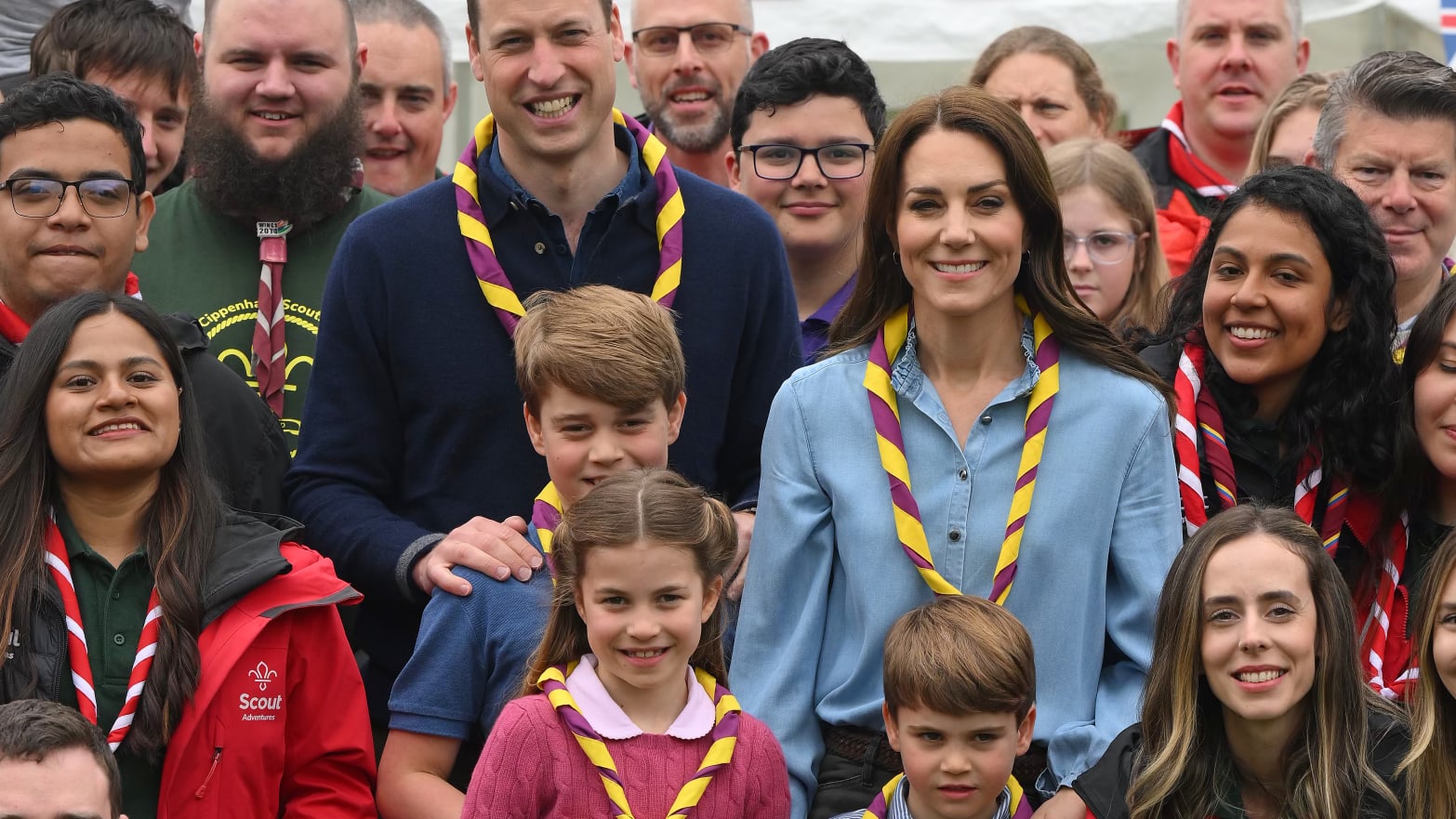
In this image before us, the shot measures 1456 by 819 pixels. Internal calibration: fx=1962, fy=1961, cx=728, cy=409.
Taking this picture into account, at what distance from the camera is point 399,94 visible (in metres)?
6.95

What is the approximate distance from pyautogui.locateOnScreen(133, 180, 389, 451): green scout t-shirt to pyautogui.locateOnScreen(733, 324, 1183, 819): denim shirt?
6.02 feet

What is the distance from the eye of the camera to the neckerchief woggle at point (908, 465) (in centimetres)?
420

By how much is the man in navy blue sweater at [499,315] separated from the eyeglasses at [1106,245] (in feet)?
4.72

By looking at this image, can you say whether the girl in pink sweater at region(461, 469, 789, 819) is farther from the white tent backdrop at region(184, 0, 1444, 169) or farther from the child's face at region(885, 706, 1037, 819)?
the white tent backdrop at region(184, 0, 1444, 169)

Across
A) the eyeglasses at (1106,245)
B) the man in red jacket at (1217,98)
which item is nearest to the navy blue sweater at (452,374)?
the eyeglasses at (1106,245)

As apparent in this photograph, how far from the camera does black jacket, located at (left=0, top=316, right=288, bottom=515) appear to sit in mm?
4930

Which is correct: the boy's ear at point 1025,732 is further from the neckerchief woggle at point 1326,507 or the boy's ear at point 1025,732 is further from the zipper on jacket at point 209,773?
the zipper on jacket at point 209,773

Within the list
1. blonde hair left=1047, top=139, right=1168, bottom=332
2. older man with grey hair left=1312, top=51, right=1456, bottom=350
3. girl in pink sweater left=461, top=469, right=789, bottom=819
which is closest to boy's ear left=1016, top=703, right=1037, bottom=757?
girl in pink sweater left=461, top=469, right=789, bottom=819

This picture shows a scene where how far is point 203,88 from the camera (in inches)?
247

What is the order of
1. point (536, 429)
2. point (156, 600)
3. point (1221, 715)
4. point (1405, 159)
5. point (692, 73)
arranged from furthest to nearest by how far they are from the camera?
point (692, 73), point (1405, 159), point (536, 429), point (156, 600), point (1221, 715)

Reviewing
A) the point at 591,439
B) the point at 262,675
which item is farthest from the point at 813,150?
the point at 262,675

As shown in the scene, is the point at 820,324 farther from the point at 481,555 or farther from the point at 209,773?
the point at 209,773

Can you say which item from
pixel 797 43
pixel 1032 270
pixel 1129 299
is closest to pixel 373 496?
pixel 1032 270

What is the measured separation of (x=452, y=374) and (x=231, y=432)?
0.59m
